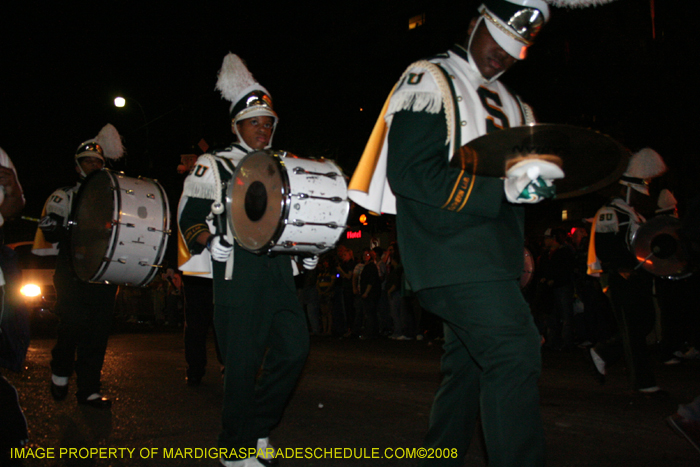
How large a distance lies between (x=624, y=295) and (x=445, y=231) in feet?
13.6

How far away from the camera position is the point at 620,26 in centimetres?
1623

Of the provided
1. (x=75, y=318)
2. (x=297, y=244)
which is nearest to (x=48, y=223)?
(x=75, y=318)

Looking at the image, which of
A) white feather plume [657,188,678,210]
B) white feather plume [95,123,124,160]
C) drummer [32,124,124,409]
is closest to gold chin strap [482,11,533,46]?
drummer [32,124,124,409]

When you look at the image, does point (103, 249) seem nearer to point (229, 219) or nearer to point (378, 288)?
point (229, 219)

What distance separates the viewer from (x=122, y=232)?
4625 millimetres

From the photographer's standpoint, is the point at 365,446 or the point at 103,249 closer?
the point at 365,446

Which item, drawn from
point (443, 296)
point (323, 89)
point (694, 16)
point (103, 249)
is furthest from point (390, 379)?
point (323, 89)

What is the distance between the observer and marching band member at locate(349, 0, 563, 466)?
2.26m

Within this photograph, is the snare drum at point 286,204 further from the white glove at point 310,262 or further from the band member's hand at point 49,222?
the band member's hand at point 49,222

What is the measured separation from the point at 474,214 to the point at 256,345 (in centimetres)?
169

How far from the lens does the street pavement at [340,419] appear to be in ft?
12.3

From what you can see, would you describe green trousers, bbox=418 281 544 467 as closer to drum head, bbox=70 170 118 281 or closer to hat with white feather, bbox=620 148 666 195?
drum head, bbox=70 170 118 281

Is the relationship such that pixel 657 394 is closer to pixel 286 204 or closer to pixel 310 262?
pixel 310 262

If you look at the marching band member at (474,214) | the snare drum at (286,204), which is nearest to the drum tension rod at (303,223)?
the snare drum at (286,204)
